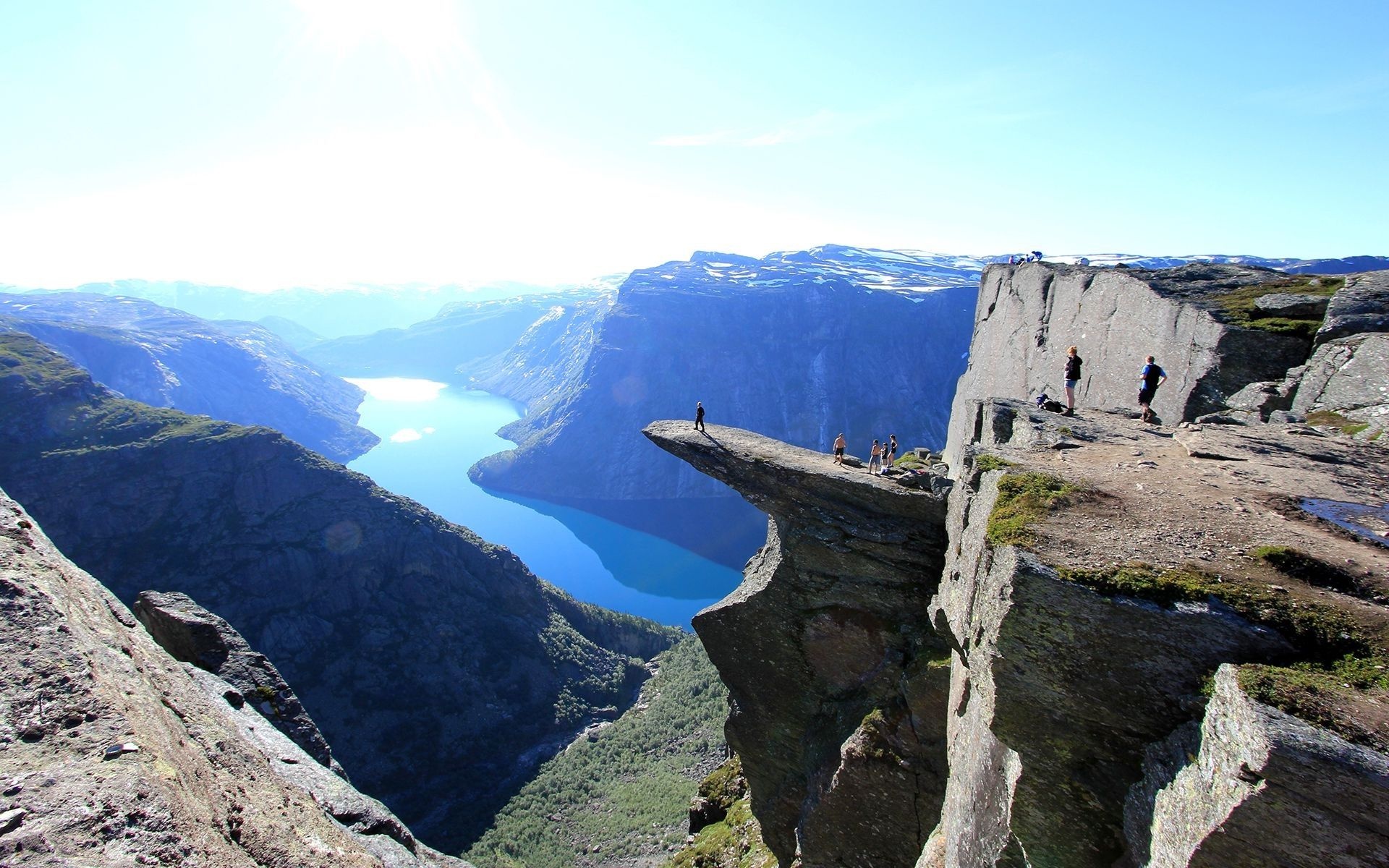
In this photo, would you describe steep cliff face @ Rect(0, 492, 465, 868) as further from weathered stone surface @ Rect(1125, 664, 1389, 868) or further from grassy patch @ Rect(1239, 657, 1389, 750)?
grassy patch @ Rect(1239, 657, 1389, 750)

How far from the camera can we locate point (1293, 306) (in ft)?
54.1

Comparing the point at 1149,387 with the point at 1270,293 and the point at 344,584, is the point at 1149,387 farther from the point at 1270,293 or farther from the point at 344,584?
the point at 344,584

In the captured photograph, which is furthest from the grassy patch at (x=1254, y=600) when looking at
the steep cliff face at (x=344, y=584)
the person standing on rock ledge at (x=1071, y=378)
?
the steep cliff face at (x=344, y=584)

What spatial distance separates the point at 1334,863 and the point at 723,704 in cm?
6508

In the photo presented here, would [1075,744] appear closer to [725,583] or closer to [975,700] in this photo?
[975,700]

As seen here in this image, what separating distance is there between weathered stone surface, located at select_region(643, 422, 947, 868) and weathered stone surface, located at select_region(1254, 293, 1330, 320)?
10.6 meters

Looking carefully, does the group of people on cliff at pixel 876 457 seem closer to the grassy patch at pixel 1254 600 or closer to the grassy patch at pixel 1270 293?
the grassy patch at pixel 1270 293

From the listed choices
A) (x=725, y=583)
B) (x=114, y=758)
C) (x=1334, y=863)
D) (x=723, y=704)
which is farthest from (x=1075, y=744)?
(x=725, y=583)

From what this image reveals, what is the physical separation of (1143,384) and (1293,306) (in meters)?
4.67

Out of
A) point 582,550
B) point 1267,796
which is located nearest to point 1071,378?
point 1267,796

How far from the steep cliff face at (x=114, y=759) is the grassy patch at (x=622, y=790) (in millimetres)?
40231

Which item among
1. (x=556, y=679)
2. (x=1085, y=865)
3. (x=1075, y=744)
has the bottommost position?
(x=556, y=679)

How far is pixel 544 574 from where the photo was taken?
420ft

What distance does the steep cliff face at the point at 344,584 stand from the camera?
2418 inches
